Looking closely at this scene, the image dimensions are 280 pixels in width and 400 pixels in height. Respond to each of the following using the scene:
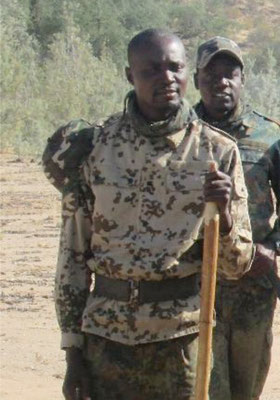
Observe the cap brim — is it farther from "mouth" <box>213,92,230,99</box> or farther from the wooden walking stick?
the wooden walking stick

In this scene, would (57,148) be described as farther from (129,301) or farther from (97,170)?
(129,301)

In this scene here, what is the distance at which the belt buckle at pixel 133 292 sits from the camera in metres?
3.89

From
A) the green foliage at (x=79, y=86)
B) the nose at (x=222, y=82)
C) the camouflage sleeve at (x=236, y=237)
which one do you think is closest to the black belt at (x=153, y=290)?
the camouflage sleeve at (x=236, y=237)

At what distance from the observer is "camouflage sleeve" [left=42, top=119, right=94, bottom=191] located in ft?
13.3

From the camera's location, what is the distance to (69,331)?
13.2ft

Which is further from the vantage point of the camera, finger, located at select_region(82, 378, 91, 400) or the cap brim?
the cap brim

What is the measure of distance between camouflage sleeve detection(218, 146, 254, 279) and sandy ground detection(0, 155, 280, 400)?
3488 mm

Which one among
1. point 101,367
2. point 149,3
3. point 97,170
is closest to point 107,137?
point 97,170

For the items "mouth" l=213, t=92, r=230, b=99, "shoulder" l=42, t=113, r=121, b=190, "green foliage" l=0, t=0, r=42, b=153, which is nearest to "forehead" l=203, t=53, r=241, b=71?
"mouth" l=213, t=92, r=230, b=99

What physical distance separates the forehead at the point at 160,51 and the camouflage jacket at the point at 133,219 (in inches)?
8.0

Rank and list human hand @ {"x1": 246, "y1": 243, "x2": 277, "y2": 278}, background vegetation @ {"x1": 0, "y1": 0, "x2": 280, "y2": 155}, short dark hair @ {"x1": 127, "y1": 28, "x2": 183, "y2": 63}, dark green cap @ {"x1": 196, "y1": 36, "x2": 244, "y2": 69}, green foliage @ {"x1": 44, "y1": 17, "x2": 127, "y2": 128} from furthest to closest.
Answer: green foliage @ {"x1": 44, "y1": 17, "x2": 127, "y2": 128} < background vegetation @ {"x1": 0, "y1": 0, "x2": 280, "y2": 155} < dark green cap @ {"x1": 196, "y1": 36, "x2": 244, "y2": 69} < human hand @ {"x1": 246, "y1": 243, "x2": 277, "y2": 278} < short dark hair @ {"x1": 127, "y1": 28, "x2": 183, "y2": 63}

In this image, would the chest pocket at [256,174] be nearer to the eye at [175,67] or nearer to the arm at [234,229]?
the arm at [234,229]

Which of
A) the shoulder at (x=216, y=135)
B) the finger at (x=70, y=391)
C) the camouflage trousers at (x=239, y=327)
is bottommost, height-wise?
the camouflage trousers at (x=239, y=327)

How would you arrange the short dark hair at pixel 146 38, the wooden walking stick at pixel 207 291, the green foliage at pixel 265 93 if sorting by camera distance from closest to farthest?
the wooden walking stick at pixel 207 291 < the short dark hair at pixel 146 38 < the green foliage at pixel 265 93
